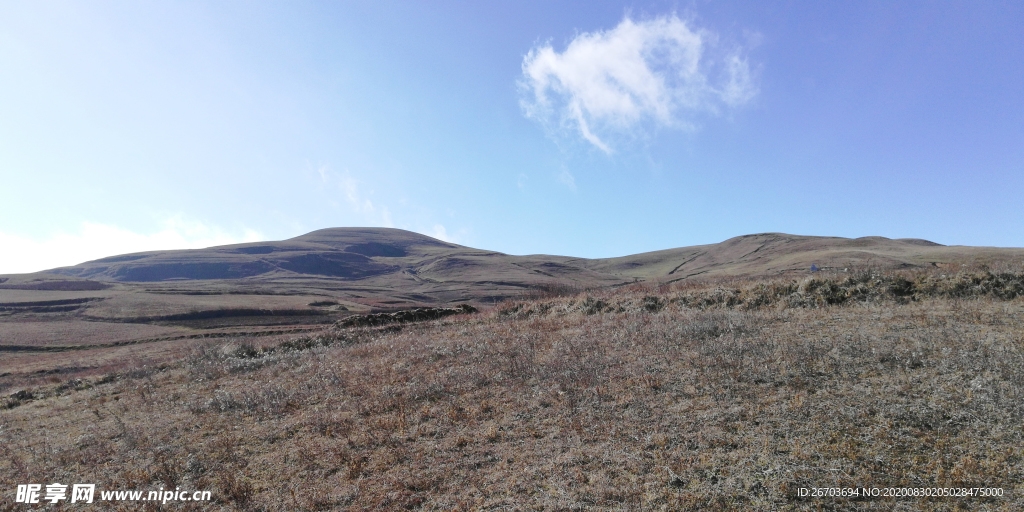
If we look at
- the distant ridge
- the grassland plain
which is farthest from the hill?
the grassland plain

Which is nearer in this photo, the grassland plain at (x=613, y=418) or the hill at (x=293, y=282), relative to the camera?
the grassland plain at (x=613, y=418)

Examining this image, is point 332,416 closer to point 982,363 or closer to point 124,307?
point 982,363

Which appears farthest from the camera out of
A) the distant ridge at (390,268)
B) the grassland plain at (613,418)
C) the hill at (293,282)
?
the distant ridge at (390,268)

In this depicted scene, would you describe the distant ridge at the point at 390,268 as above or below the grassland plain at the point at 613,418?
above

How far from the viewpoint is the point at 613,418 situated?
29.4ft

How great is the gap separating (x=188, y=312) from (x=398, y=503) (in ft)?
229

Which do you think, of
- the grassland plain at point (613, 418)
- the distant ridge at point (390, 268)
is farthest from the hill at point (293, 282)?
the grassland plain at point (613, 418)

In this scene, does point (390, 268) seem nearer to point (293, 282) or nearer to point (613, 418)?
point (293, 282)

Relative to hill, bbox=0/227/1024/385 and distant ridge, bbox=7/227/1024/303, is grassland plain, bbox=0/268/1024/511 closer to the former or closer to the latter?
hill, bbox=0/227/1024/385

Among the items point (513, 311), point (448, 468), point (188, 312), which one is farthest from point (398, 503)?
point (188, 312)

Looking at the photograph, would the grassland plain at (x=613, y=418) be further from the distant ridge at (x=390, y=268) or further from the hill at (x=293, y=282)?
the distant ridge at (x=390, y=268)

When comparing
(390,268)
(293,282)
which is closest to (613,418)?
(293,282)

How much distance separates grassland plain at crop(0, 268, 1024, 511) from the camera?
6.48 meters

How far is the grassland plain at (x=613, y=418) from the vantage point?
21.3 ft
